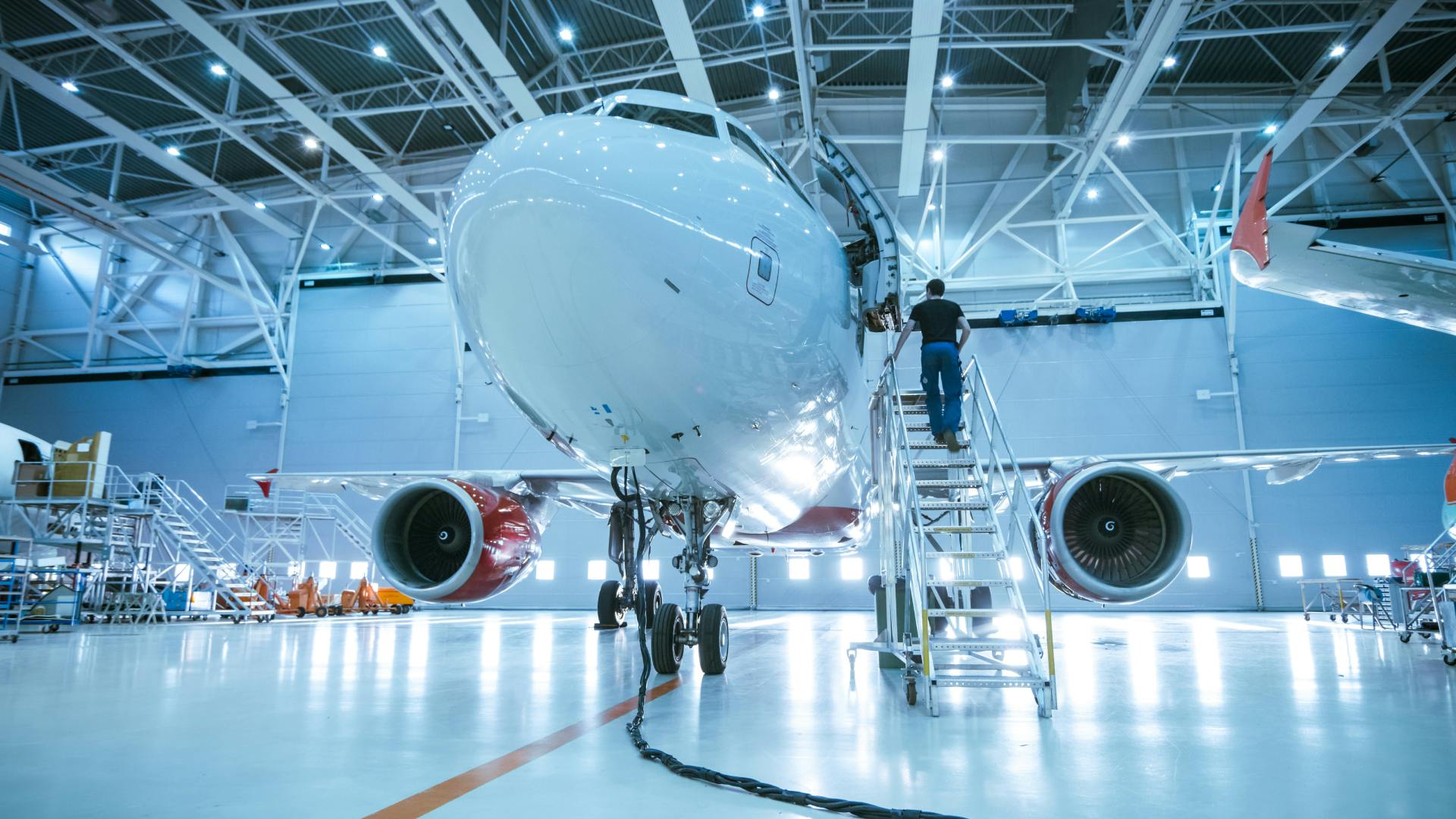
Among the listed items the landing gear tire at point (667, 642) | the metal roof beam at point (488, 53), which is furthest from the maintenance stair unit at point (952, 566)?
the metal roof beam at point (488, 53)

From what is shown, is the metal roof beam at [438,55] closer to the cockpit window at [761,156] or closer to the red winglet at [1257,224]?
the cockpit window at [761,156]

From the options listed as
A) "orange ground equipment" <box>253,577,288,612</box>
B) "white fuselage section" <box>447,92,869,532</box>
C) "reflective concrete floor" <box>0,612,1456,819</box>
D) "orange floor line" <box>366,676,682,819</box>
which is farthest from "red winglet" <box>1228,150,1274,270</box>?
"orange ground equipment" <box>253,577,288,612</box>

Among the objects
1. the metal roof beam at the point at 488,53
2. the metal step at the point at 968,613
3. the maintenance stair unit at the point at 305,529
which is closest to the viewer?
the metal step at the point at 968,613

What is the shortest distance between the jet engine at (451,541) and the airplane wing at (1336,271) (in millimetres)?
7411

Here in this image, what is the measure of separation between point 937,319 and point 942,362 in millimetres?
383

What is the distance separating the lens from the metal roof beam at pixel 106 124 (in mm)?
15625

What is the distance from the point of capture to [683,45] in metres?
13.4

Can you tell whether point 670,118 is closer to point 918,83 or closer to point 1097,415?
point 918,83

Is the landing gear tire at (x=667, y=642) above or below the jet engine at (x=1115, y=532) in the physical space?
below

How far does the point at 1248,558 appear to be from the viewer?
60.8ft

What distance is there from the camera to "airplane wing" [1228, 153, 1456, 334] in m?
6.72

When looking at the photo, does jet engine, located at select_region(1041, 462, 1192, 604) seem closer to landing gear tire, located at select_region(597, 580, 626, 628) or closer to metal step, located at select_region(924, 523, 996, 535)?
metal step, located at select_region(924, 523, 996, 535)

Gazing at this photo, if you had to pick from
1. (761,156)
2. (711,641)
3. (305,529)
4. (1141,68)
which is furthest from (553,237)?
(305,529)

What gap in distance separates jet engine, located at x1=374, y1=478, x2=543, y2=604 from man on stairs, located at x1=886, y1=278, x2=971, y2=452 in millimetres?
4202
